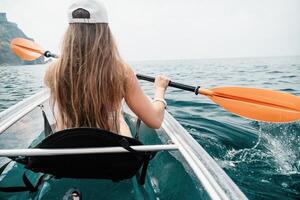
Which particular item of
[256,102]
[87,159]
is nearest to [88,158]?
[87,159]

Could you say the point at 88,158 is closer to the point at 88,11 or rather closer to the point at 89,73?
the point at 89,73

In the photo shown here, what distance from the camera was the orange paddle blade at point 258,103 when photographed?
2719 millimetres

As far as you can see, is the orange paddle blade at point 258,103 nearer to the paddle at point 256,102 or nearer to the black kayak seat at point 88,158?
the paddle at point 256,102

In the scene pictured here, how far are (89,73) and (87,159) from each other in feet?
1.68

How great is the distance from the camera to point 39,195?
1797mm

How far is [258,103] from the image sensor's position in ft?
9.44

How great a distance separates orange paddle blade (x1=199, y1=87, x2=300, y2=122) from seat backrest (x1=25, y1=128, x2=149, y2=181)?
166 cm

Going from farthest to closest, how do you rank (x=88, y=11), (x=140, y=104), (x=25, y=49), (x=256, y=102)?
(x=25, y=49), (x=256, y=102), (x=140, y=104), (x=88, y=11)

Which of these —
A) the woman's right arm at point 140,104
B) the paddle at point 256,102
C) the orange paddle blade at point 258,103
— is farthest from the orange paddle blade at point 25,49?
the woman's right arm at point 140,104

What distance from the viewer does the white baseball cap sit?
5.30 ft

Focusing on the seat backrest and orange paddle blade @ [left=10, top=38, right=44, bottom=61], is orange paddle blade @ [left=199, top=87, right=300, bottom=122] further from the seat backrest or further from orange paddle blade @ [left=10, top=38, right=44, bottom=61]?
orange paddle blade @ [left=10, top=38, right=44, bottom=61]

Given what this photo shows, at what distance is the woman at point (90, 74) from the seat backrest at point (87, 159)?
316mm

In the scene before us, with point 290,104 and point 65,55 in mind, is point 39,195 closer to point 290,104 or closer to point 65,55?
point 65,55

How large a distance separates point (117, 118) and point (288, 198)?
173 cm
